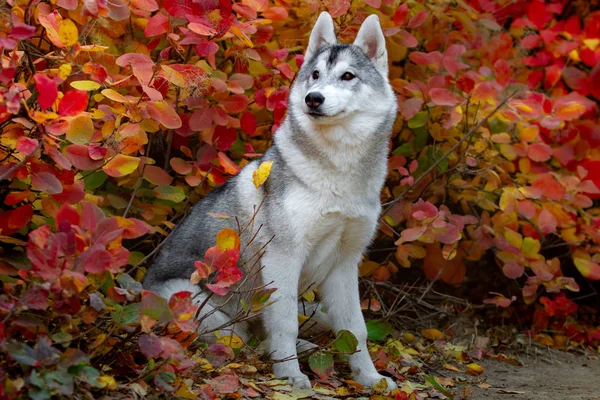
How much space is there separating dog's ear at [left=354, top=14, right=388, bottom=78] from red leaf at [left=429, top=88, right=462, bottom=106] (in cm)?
45

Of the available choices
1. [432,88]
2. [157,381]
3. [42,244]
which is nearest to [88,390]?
[157,381]

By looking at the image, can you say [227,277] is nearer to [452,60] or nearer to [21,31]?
[21,31]

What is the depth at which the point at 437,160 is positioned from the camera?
5332 millimetres

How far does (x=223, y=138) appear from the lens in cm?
461

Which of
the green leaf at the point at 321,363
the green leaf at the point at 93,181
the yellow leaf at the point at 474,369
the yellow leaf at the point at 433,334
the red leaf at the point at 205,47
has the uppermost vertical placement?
the red leaf at the point at 205,47

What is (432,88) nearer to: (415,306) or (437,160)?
(437,160)

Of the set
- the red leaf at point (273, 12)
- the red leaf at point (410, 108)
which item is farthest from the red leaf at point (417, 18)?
the red leaf at point (273, 12)

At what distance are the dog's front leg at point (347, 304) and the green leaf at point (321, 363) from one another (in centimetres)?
19

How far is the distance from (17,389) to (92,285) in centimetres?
49

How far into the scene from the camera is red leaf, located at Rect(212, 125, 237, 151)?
15.1 ft

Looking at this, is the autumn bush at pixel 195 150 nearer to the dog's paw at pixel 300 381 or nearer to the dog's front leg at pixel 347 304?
the dog's paw at pixel 300 381

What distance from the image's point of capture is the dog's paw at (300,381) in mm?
3805

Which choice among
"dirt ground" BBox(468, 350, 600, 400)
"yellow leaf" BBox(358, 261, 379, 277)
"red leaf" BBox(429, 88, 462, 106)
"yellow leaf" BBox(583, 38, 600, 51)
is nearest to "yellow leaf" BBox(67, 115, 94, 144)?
"red leaf" BBox(429, 88, 462, 106)

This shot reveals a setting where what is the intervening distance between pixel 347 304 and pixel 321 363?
43 centimetres
